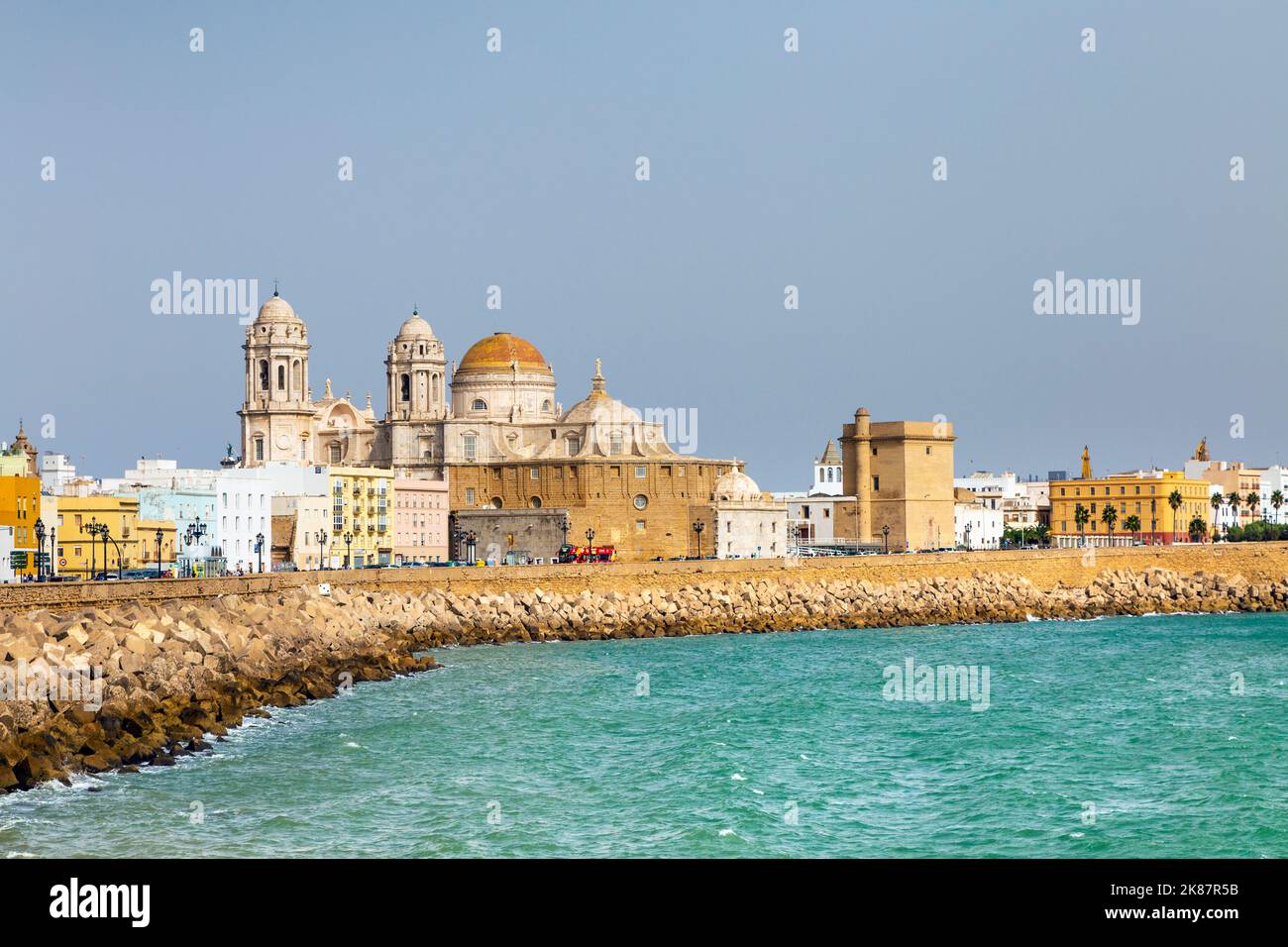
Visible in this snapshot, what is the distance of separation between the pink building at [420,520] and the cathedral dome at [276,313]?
945cm

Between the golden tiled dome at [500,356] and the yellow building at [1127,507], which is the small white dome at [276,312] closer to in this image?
the golden tiled dome at [500,356]

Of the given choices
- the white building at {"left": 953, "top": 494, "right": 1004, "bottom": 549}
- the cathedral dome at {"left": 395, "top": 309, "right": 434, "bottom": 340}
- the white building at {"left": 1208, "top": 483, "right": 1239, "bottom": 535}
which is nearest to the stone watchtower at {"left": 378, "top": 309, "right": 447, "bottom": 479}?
the cathedral dome at {"left": 395, "top": 309, "right": 434, "bottom": 340}

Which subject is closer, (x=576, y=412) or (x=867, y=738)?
(x=867, y=738)

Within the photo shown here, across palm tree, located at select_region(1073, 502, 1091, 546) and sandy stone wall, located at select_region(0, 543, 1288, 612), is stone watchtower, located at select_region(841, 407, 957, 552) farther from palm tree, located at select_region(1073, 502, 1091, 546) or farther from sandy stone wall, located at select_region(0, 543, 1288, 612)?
sandy stone wall, located at select_region(0, 543, 1288, 612)

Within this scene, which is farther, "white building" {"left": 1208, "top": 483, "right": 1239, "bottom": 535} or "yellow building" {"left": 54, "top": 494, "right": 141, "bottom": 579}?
"white building" {"left": 1208, "top": 483, "right": 1239, "bottom": 535}

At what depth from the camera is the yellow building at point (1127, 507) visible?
111688 mm

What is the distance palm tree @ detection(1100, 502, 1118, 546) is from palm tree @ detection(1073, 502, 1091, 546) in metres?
1.03

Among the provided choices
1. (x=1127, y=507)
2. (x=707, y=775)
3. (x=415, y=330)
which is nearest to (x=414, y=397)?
(x=415, y=330)

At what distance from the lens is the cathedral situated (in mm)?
79438

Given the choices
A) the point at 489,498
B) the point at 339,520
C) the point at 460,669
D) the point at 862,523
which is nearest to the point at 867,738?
the point at 460,669

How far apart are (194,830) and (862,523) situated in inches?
3015

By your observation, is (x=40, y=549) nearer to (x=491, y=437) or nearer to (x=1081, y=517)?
(x=491, y=437)
